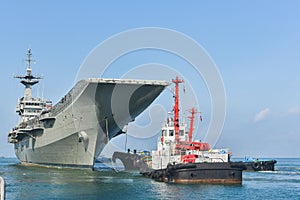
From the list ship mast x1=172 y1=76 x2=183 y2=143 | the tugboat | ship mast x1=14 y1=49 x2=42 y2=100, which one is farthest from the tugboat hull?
ship mast x1=14 y1=49 x2=42 y2=100

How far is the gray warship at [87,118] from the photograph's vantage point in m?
29.8

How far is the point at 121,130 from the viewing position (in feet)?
126

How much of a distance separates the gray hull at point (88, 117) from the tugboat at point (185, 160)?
291 centimetres

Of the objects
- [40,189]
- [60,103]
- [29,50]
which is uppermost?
[29,50]

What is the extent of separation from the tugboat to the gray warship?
9.68ft

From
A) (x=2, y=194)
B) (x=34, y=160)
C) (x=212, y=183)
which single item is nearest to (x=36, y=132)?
(x=34, y=160)

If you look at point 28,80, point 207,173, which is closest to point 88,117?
point 207,173

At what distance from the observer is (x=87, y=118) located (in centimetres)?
3319

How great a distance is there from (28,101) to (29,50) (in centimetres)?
727

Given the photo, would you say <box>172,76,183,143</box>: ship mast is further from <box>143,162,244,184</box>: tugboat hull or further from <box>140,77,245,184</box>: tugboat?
<box>143,162,244,184</box>: tugboat hull

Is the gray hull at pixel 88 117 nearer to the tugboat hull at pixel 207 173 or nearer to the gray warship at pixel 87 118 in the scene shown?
the gray warship at pixel 87 118

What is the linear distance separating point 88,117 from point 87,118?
0.13 m

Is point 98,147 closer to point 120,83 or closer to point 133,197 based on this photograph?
point 120,83

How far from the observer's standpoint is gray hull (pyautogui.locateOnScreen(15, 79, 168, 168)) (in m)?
29.9
